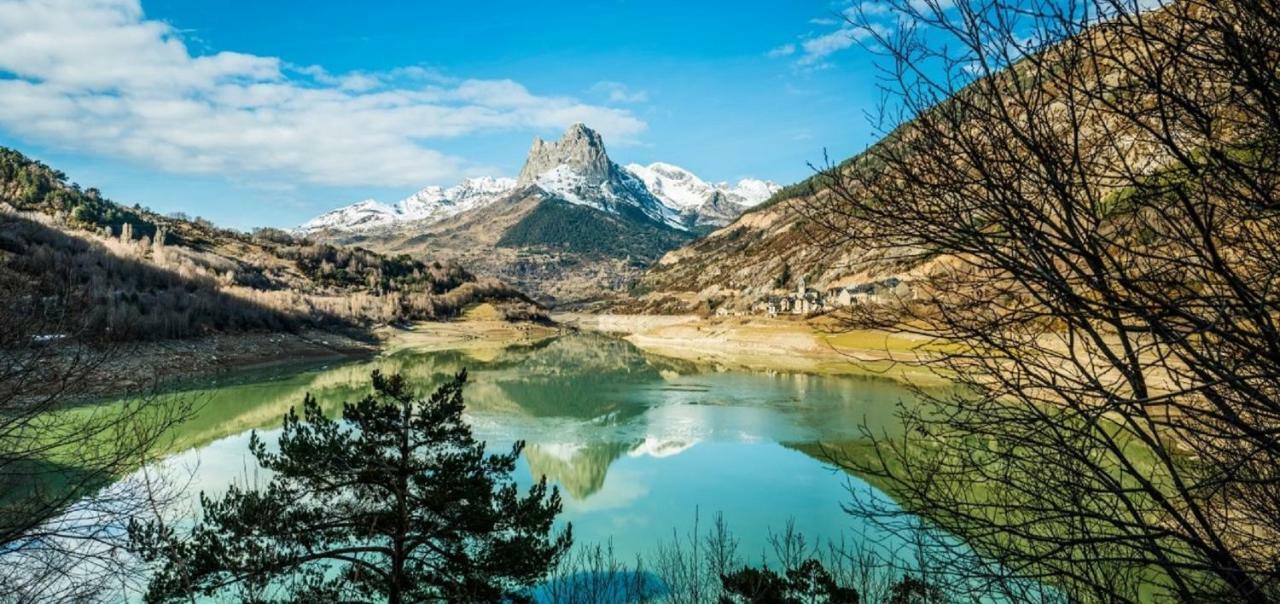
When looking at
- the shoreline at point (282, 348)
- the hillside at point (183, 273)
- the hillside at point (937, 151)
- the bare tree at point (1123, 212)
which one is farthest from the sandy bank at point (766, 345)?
the hillside at point (183, 273)

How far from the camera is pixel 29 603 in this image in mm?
6051

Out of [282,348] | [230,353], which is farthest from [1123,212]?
[282,348]

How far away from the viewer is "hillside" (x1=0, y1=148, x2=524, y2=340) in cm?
4725

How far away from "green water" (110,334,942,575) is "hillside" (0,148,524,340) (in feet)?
23.2

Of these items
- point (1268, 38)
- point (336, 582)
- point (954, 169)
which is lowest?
point (336, 582)

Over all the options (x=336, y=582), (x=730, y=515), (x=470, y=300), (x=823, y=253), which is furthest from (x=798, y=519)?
(x=470, y=300)

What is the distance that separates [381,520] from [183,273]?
72.9m

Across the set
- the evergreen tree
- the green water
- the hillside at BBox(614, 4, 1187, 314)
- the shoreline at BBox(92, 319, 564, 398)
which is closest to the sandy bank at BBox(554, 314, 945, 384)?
the green water

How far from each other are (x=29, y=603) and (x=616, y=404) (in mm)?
29360

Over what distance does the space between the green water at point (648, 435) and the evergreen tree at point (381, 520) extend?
828mm

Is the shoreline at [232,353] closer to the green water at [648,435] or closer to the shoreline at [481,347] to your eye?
the shoreline at [481,347]

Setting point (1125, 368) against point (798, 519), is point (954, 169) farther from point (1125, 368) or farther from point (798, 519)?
point (798, 519)

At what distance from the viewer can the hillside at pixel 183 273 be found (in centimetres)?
4725

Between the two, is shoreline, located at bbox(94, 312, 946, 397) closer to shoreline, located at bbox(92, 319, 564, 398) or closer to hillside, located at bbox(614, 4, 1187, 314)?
shoreline, located at bbox(92, 319, 564, 398)
